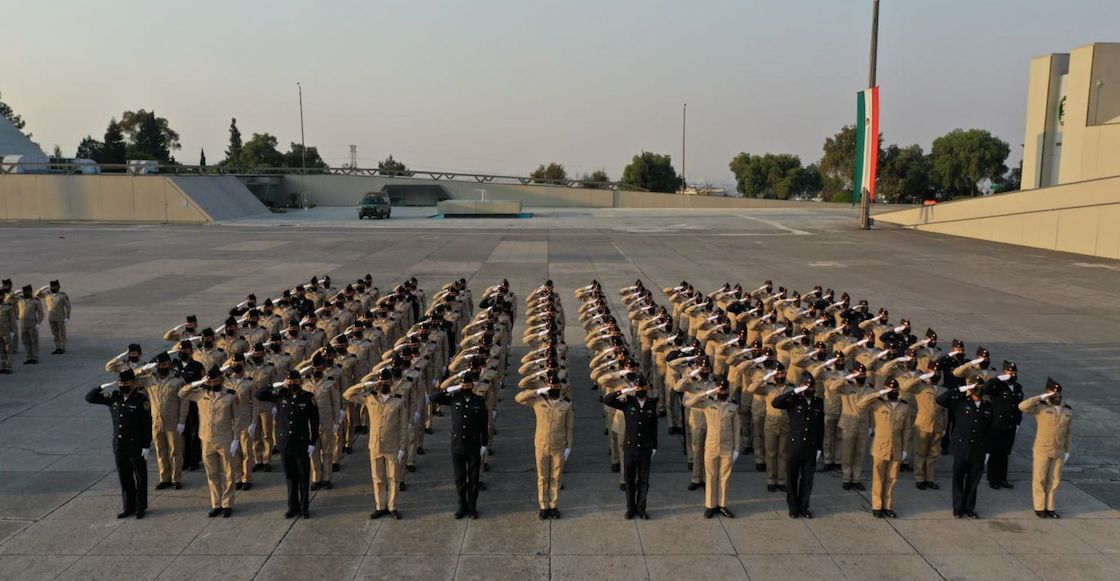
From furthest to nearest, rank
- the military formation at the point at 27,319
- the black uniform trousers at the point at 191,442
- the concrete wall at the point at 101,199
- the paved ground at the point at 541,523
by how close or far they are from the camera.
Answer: the concrete wall at the point at 101,199
the military formation at the point at 27,319
the black uniform trousers at the point at 191,442
the paved ground at the point at 541,523

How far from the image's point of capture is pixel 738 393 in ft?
33.3

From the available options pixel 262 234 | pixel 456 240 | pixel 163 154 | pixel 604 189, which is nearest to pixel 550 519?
pixel 456 240

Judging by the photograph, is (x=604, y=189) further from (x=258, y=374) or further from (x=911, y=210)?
(x=258, y=374)

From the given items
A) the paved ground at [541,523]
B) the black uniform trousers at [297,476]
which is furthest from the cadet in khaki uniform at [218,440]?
the black uniform trousers at [297,476]

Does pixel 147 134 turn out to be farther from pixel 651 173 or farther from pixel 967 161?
pixel 967 161

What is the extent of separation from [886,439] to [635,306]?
5961 mm

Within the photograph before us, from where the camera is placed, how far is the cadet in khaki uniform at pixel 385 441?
26.5ft

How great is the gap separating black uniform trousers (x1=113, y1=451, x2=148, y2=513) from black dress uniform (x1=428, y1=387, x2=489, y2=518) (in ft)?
10.5

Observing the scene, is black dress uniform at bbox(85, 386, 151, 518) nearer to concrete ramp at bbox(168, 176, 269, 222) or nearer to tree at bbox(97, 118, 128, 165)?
concrete ramp at bbox(168, 176, 269, 222)

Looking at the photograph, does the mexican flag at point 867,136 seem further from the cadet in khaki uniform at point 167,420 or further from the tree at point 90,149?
the tree at point 90,149

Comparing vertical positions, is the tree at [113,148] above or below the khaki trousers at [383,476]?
above

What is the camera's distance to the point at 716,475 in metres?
8.19

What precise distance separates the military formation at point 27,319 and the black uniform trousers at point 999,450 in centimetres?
1506

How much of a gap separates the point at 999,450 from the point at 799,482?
2.55m
